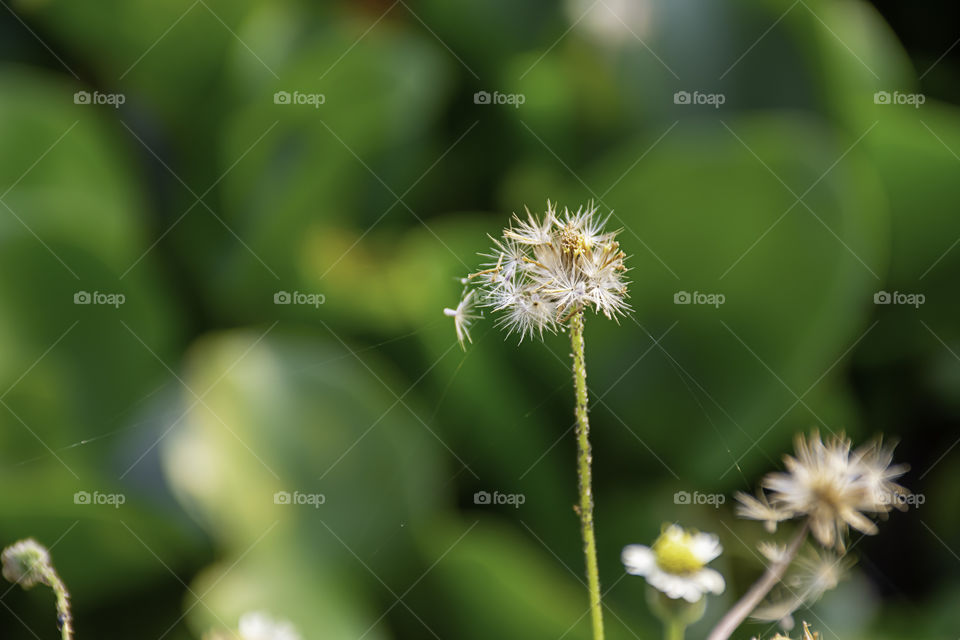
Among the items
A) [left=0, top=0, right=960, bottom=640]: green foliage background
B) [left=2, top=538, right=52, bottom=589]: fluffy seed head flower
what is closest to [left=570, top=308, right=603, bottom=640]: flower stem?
[left=2, top=538, right=52, bottom=589]: fluffy seed head flower

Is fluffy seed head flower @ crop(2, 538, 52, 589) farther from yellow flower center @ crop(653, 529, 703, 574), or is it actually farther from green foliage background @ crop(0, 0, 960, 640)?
green foliage background @ crop(0, 0, 960, 640)

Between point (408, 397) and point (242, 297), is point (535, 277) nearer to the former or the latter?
point (408, 397)

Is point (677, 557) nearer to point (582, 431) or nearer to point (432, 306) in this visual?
point (582, 431)

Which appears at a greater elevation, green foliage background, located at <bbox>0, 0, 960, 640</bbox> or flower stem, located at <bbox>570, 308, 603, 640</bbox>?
green foliage background, located at <bbox>0, 0, 960, 640</bbox>

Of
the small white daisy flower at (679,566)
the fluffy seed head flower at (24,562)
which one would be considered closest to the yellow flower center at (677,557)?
the small white daisy flower at (679,566)

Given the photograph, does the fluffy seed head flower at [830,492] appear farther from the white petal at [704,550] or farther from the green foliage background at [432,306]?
the green foliage background at [432,306]

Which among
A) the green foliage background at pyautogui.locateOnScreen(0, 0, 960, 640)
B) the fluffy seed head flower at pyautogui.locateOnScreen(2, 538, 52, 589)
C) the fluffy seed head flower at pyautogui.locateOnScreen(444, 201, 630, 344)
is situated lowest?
the fluffy seed head flower at pyautogui.locateOnScreen(2, 538, 52, 589)

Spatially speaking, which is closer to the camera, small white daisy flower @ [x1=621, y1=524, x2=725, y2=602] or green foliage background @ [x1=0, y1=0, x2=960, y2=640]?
small white daisy flower @ [x1=621, y1=524, x2=725, y2=602]
